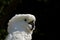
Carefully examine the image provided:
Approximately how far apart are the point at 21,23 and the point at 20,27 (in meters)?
0.05

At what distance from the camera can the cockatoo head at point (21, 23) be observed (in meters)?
3.40

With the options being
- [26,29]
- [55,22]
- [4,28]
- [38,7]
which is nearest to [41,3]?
[38,7]

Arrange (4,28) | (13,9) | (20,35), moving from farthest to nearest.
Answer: (13,9) → (4,28) → (20,35)

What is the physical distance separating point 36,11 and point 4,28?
3.28 ft

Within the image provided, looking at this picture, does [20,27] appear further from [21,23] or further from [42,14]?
[42,14]

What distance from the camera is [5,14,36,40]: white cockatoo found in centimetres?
336

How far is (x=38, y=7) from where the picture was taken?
694 centimetres

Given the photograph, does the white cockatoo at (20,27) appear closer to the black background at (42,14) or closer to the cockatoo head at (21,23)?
the cockatoo head at (21,23)

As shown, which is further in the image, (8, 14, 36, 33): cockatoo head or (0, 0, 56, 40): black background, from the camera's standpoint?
(0, 0, 56, 40): black background

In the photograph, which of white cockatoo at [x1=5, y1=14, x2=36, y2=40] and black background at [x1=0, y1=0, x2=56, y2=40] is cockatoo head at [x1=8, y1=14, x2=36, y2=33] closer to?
white cockatoo at [x1=5, y1=14, x2=36, y2=40]

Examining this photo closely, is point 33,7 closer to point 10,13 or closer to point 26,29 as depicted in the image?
point 10,13

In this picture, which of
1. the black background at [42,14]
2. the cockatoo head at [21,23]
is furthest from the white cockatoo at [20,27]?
the black background at [42,14]

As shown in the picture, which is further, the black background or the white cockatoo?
the black background

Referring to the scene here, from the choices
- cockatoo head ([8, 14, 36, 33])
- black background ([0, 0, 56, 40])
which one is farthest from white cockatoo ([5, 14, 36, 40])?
black background ([0, 0, 56, 40])
